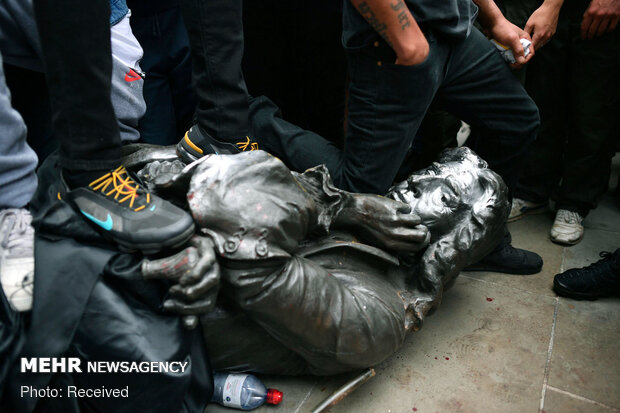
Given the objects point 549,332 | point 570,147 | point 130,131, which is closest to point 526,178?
point 570,147

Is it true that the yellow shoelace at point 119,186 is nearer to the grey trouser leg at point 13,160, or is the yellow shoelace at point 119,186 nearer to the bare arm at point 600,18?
the grey trouser leg at point 13,160

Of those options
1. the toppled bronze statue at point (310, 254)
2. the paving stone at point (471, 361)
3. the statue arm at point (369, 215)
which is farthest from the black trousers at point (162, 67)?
the paving stone at point (471, 361)

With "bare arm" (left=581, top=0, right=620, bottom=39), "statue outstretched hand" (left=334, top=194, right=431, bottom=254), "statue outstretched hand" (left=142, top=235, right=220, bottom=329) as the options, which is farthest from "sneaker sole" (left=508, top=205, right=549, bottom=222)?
"statue outstretched hand" (left=142, top=235, right=220, bottom=329)

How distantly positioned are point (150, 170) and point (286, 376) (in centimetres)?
101

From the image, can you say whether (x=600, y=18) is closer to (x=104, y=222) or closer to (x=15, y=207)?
(x=104, y=222)

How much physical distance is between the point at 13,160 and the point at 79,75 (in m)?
0.43

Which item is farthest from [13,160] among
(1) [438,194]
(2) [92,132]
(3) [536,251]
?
(3) [536,251]

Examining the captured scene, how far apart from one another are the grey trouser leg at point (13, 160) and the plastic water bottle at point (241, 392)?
37.8 inches

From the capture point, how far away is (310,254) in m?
1.79

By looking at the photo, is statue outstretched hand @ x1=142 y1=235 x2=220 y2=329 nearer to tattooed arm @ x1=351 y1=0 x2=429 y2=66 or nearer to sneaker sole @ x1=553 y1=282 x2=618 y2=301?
tattooed arm @ x1=351 y1=0 x2=429 y2=66

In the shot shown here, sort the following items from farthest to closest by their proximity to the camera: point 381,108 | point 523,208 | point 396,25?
point 523,208 < point 381,108 < point 396,25

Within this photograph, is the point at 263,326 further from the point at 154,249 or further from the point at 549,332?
the point at 549,332

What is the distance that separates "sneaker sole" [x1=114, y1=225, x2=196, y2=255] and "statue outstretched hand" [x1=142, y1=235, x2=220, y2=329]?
→ 0.03m

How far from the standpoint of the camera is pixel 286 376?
1.94 metres
